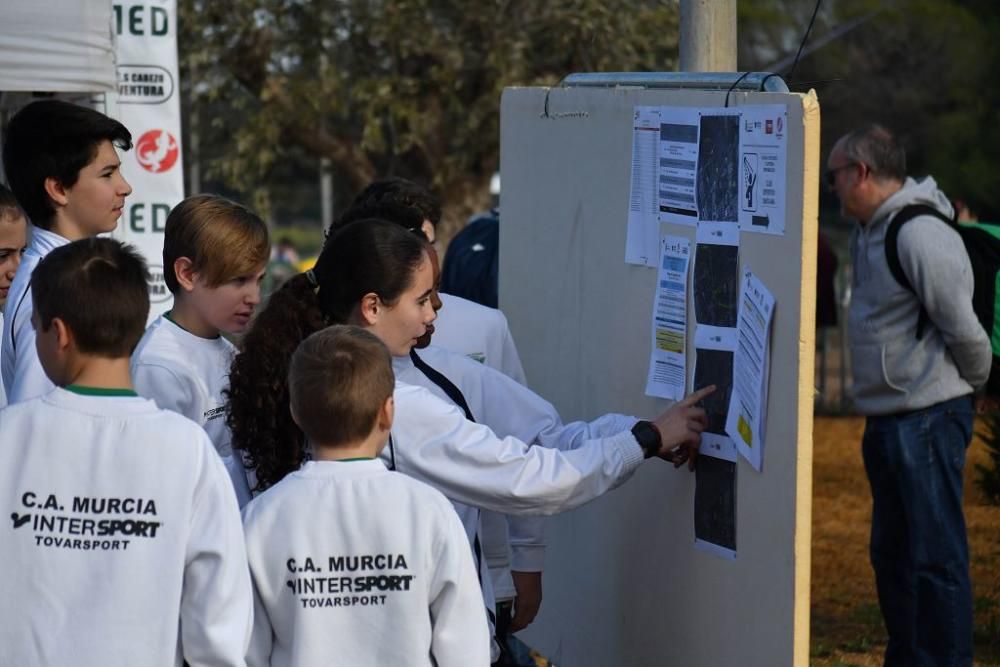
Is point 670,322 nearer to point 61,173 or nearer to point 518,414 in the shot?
point 518,414

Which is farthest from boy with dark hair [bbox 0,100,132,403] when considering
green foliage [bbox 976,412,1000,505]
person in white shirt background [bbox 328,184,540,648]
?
green foliage [bbox 976,412,1000,505]

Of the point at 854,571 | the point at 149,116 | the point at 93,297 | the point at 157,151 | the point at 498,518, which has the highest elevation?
the point at 149,116

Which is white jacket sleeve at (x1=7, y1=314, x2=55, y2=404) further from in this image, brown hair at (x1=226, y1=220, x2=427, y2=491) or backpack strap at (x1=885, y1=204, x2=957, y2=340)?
backpack strap at (x1=885, y1=204, x2=957, y2=340)

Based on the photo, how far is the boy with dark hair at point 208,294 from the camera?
363 centimetres

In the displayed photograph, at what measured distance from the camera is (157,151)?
23.6 feet

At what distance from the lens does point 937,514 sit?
5.51 metres

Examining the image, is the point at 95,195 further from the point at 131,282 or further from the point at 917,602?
the point at 917,602

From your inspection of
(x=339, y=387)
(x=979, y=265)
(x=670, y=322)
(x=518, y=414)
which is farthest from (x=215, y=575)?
(x=979, y=265)

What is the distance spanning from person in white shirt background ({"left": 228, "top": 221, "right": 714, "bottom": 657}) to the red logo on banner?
3876 millimetres

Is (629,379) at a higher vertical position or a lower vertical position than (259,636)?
higher

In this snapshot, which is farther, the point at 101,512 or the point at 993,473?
the point at 993,473

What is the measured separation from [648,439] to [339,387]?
92 centimetres

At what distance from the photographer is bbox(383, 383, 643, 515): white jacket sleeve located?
11.2 ft

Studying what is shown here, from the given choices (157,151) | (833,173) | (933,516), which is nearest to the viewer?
(933,516)
